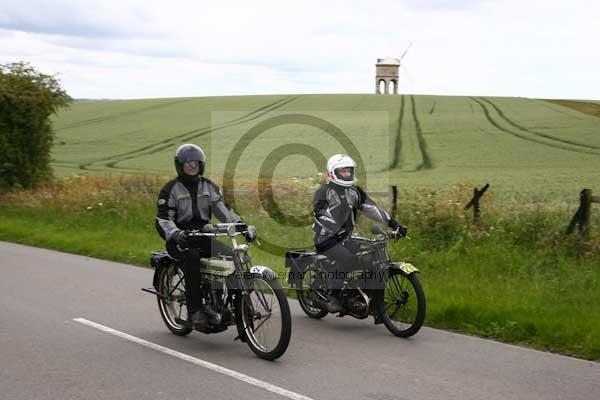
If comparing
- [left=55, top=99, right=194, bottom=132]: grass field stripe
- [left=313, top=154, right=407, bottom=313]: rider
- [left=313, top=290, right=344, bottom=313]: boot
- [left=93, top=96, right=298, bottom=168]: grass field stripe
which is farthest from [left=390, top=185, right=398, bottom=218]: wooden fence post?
[left=55, top=99, right=194, bottom=132]: grass field stripe

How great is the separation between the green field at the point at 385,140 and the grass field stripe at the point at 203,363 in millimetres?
11678

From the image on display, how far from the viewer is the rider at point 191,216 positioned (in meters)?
7.24

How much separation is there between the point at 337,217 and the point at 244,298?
183 cm

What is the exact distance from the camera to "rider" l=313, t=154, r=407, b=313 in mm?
8312

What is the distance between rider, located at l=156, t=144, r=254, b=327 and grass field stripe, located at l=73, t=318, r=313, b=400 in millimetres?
414

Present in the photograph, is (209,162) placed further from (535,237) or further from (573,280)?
(573,280)

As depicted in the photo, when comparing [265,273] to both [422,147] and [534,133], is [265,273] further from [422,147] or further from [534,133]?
[534,133]

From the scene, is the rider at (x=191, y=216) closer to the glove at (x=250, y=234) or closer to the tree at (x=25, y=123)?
the glove at (x=250, y=234)

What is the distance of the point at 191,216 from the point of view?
754 cm

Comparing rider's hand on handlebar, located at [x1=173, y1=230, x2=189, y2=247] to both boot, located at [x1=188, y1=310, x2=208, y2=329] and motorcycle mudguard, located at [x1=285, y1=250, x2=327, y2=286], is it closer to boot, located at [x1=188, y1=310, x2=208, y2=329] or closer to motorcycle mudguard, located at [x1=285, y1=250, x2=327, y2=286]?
boot, located at [x1=188, y1=310, x2=208, y2=329]

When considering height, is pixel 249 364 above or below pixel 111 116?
below

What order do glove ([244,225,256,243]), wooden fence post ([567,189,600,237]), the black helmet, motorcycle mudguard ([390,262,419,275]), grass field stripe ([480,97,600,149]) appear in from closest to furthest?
glove ([244,225,256,243])
the black helmet
motorcycle mudguard ([390,262,419,275])
wooden fence post ([567,189,600,237])
grass field stripe ([480,97,600,149])

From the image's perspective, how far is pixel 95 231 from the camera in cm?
1744

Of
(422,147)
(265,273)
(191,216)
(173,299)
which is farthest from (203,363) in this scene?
(422,147)
